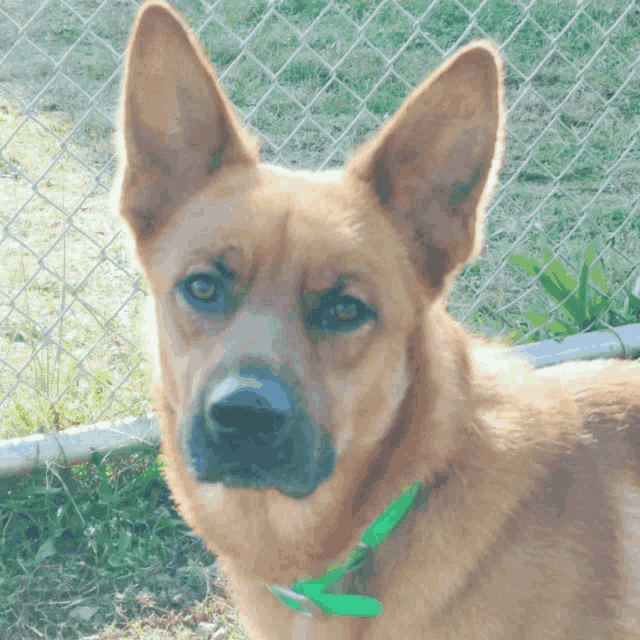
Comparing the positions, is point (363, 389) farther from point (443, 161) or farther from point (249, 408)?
point (443, 161)

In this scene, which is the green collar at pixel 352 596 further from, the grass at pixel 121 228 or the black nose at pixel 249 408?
the grass at pixel 121 228

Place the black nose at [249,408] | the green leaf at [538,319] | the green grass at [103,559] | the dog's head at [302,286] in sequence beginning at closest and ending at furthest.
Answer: the black nose at [249,408] < the dog's head at [302,286] < the green grass at [103,559] < the green leaf at [538,319]

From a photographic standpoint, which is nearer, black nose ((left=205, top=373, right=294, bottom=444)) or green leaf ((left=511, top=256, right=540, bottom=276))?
black nose ((left=205, top=373, right=294, bottom=444))

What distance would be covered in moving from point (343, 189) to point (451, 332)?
43cm

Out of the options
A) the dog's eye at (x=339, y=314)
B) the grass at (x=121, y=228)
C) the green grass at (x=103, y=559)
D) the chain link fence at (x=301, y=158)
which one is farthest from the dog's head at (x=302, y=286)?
the chain link fence at (x=301, y=158)

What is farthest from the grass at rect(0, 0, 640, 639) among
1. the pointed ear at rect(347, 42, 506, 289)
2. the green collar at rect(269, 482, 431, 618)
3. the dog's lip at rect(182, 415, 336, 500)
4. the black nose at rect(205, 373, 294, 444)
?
the pointed ear at rect(347, 42, 506, 289)

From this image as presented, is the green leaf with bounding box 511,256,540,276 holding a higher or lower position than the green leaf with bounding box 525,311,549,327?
higher

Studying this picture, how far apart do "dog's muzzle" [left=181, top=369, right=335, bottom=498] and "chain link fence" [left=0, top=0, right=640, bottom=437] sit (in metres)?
1.39

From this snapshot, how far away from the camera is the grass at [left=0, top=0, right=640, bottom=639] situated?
2883 mm

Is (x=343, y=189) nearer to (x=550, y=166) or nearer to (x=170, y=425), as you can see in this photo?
(x=170, y=425)

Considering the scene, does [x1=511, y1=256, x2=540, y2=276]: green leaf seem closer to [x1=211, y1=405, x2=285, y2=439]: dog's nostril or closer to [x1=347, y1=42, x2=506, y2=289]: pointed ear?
[x1=347, y1=42, x2=506, y2=289]: pointed ear

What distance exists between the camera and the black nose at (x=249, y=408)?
5.90 feet

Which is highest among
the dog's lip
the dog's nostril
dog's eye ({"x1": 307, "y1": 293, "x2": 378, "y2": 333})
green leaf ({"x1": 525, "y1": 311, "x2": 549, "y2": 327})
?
dog's eye ({"x1": 307, "y1": 293, "x2": 378, "y2": 333})

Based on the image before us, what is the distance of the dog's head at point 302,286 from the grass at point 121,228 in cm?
88
